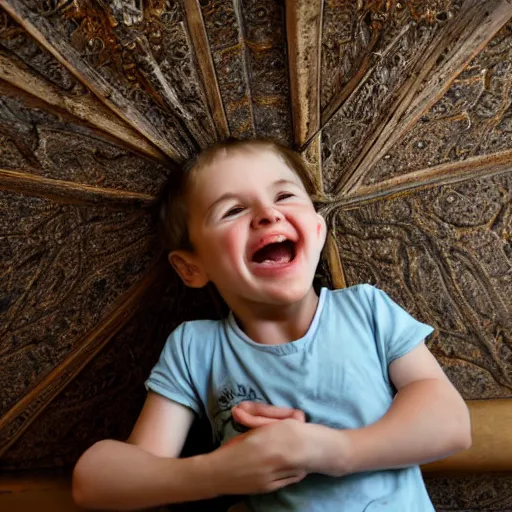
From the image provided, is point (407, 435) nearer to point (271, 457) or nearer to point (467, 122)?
point (271, 457)

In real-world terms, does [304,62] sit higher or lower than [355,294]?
higher

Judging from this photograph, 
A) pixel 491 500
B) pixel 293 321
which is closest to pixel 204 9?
pixel 293 321

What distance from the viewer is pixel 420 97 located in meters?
0.94

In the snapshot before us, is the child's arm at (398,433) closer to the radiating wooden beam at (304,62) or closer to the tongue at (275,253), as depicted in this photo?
the tongue at (275,253)

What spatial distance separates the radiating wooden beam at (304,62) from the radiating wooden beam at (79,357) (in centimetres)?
35

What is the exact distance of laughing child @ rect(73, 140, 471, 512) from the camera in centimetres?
82

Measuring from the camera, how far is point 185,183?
97 cm

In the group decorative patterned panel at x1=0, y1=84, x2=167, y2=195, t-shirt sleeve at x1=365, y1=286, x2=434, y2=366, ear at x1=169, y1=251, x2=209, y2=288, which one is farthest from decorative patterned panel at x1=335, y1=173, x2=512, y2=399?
decorative patterned panel at x1=0, y1=84, x2=167, y2=195

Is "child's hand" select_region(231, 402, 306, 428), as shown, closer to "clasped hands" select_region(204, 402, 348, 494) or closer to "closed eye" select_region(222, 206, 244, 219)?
"clasped hands" select_region(204, 402, 348, 494)

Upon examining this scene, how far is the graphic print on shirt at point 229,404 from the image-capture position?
92 cm

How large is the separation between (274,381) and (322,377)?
0.07 meters

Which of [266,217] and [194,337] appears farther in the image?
[194,337]

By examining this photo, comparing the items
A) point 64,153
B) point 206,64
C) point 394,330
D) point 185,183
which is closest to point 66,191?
point 64,153

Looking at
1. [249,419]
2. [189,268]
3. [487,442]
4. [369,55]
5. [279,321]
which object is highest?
[369,55]
